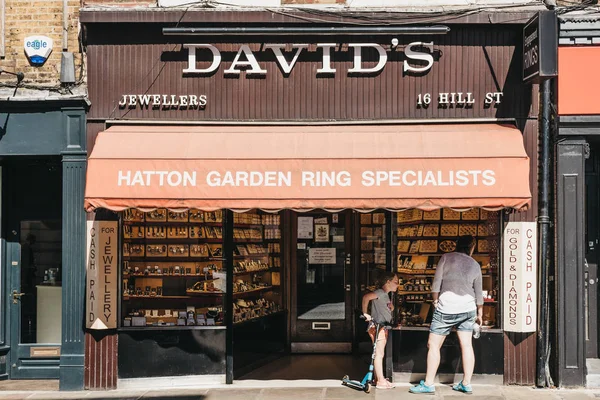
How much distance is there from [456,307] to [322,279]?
135 inches

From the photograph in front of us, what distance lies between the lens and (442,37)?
31.2ft

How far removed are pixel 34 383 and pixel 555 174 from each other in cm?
772

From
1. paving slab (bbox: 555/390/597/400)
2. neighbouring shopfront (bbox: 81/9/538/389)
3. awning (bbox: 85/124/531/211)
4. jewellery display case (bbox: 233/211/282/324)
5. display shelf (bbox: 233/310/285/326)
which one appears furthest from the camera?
jewellery display case (bbox: 233/211/282/324)

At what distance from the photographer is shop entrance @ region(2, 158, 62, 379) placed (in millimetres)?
10352

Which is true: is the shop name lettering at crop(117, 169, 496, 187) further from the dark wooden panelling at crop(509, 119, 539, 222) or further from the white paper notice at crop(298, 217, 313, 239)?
the white paper notice at crop(298, 217, 313, 239)

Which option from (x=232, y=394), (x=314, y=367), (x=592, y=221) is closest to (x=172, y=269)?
(x=232, y=394)

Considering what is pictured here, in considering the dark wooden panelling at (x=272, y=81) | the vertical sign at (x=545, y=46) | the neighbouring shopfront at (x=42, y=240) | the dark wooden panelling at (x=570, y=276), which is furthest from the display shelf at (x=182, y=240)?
the vertical sign at (x=545, y=46)

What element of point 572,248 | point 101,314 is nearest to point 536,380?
point 572,248

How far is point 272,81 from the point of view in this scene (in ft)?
31.5

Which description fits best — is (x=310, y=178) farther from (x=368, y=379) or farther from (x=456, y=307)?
(x=368, y=379)

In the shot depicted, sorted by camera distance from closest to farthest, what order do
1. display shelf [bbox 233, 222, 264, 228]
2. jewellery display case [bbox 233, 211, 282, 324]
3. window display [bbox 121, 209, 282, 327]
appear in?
window display [bbox 121, 209, 282, 327] → display shelf [bbox 233, 222, 264, 228] → jewellery display case [bbox 233, 211, 282, 324]

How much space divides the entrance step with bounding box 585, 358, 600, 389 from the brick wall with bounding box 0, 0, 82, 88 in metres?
8.16

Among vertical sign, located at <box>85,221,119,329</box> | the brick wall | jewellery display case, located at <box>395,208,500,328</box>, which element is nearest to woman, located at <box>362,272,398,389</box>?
jewellery display case, located at <box>395,208,500,328</box>

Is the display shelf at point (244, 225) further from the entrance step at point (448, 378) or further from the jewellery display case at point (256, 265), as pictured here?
the entrance step at point (448, 378)
